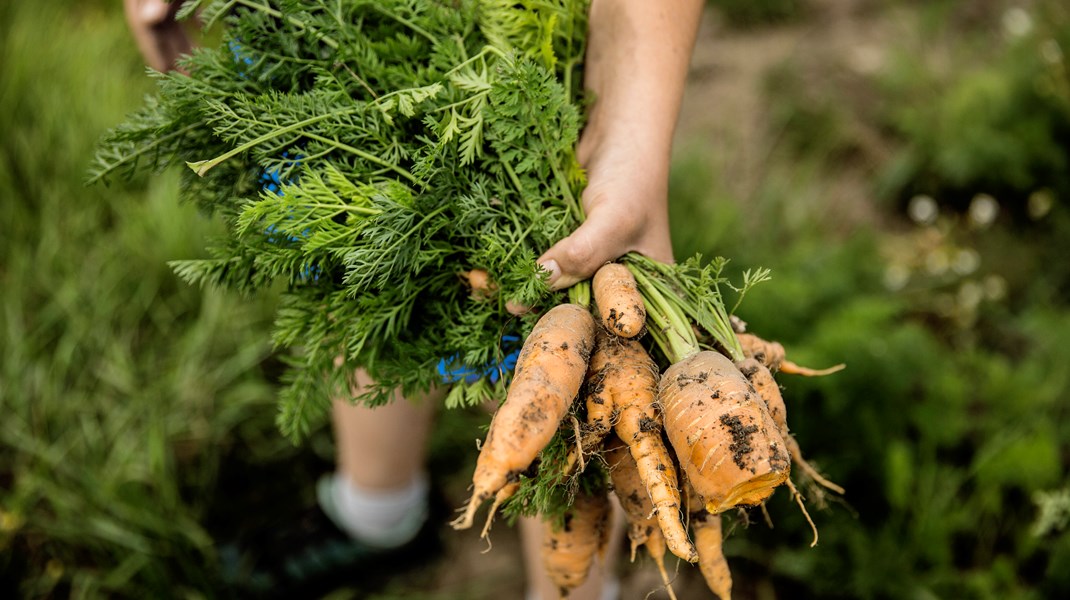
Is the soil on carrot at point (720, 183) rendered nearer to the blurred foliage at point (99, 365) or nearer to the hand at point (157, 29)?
the blurred foliage at point (99, 365)

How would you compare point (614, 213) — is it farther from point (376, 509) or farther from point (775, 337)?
point (376, 509)

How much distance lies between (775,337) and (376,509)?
1.39 meters

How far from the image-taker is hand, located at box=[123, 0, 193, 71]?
5.91 ft

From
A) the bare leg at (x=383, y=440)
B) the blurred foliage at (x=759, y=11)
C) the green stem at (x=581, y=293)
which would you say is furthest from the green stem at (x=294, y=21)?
the blurred foliage at (x=759, y=11)

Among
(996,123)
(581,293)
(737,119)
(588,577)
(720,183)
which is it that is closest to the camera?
(581,293)

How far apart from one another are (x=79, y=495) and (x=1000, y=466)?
2925mm

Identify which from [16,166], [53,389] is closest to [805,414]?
[53,389]

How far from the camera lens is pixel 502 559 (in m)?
2.63

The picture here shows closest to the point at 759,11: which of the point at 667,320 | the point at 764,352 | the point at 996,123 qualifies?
the point at 996,123

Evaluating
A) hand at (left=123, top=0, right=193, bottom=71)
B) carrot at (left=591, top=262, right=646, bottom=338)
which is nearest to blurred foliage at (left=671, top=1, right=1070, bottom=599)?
carrot at (left=591, top=262, right=646, bottom=338)

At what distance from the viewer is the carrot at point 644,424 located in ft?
4.37

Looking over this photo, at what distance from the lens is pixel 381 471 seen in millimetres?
2285

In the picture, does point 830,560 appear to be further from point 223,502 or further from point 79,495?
point 79,495

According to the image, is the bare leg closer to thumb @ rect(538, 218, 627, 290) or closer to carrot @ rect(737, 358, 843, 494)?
thumb @ rect(538, 218, 627, 290)
